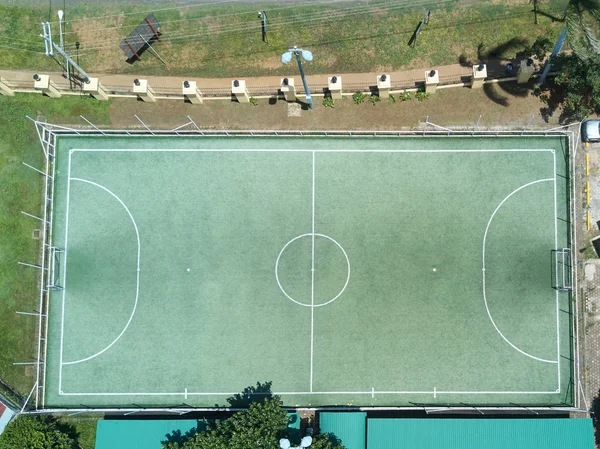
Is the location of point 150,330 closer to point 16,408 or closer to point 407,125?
point 16,408

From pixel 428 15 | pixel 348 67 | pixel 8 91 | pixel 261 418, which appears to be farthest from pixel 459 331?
pixel 8 91

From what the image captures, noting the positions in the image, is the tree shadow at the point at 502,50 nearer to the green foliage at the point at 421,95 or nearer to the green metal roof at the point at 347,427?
the green foliage at the point at 421,95

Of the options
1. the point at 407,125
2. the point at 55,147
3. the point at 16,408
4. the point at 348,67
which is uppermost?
the point at 348,67

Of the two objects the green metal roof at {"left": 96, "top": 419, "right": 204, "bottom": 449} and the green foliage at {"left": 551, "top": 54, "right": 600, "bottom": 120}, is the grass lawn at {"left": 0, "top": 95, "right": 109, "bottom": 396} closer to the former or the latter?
the green metal roof at {"left": 96, "top": 419, "right": 204, "bottom": 449}

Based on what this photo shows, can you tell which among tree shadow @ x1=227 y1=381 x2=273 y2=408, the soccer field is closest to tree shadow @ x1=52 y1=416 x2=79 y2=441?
the soccer field

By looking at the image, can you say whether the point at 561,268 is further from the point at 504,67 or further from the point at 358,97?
the point at 358,97

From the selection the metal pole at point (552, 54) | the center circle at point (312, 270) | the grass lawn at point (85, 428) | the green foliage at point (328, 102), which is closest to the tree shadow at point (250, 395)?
the center circle at point (312, 270)
